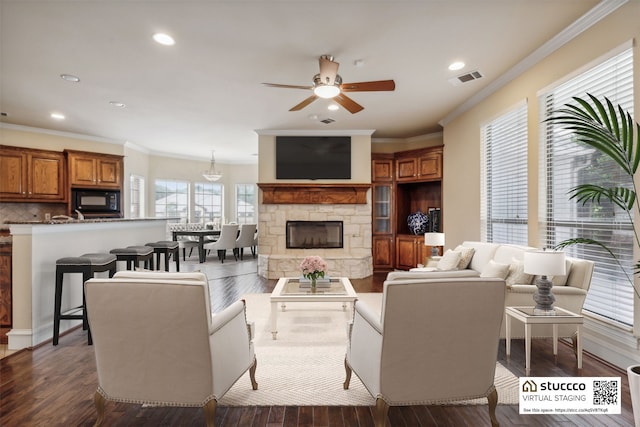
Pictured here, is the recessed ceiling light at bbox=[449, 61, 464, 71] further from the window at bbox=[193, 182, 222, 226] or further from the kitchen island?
the window at bbox=[193, 182, 222, 226]

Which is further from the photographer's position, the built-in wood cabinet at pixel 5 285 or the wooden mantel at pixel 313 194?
the wooden mantel at pixel 313 194

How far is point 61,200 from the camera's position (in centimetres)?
659

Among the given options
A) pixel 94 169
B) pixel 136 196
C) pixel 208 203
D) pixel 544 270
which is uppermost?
pixel 94 169

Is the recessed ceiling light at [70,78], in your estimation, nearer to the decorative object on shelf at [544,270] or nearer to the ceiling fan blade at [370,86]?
the ceiling fan blade at [370,86]

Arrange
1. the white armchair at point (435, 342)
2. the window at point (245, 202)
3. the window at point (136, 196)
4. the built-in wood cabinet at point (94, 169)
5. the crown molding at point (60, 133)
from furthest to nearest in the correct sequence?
the window at point (245, 202)
the window at point (136, 196)
the built-in wood cabinet at point (94, 169)
the crown molding at point (60, 133)
the white armchair at point (435, 342)

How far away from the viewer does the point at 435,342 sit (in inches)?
69.3

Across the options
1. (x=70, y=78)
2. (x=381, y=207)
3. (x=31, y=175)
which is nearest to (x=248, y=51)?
Answer: (x=70, y=78)

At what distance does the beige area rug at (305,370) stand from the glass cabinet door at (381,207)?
3400 mm

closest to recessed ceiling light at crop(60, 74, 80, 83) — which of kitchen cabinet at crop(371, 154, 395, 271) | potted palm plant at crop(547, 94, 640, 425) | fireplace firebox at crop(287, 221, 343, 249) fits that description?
fireplace firebox at crop(287, 221, 343, 249)

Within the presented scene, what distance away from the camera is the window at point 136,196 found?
828 centimetres

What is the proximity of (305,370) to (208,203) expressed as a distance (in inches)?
335

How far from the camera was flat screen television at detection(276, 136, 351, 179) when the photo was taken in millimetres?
6738

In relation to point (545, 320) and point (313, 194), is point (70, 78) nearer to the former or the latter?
point (313, 194)

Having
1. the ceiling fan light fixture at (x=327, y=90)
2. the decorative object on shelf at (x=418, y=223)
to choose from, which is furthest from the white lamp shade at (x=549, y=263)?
the decorative object on shelf at (x=418, y=223)
